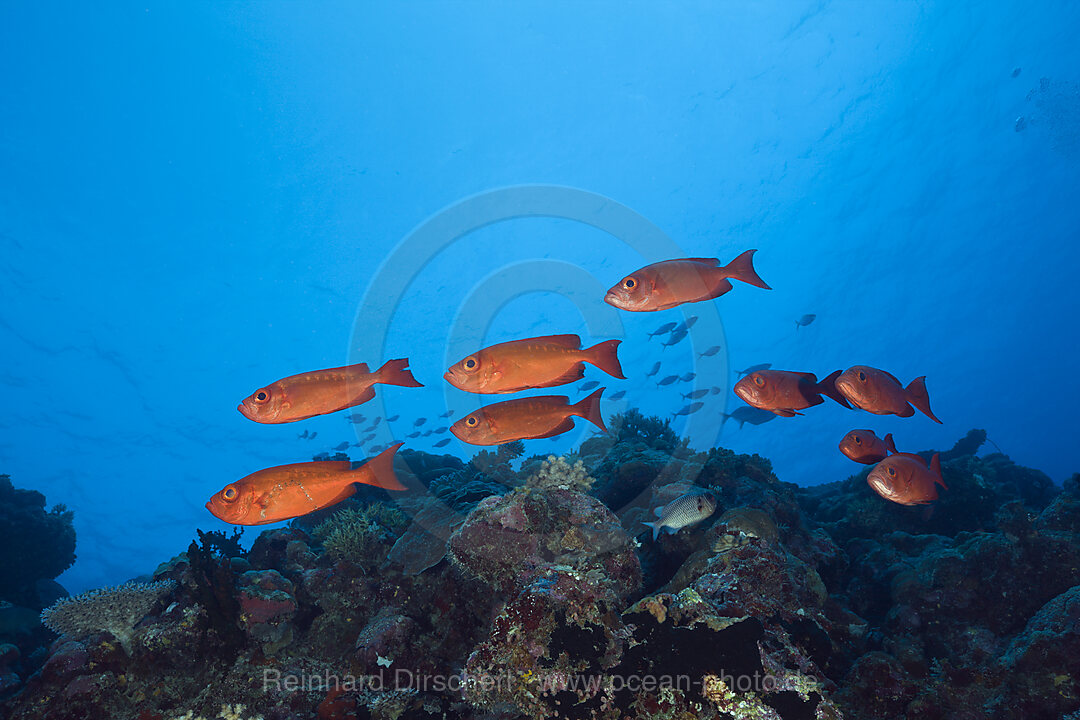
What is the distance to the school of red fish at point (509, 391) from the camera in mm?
3170

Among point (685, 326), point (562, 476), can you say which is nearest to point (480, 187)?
point (685, 326)

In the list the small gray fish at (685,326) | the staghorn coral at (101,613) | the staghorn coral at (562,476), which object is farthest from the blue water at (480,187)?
the staghorn coral at (101,613)

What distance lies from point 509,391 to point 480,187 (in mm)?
32510

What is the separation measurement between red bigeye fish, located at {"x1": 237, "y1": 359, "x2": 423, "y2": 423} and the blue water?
56.4ft

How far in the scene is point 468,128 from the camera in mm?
29266

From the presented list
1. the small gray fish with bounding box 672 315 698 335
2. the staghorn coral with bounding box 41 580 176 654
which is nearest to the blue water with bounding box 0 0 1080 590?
the small gray fish with bounding box 672 315 698 335

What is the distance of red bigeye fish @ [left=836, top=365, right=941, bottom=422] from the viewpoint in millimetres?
3906

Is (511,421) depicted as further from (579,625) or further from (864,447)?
(864,447)

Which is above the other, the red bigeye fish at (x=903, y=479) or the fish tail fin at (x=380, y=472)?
the fish tail fin at (x=380, y=472)

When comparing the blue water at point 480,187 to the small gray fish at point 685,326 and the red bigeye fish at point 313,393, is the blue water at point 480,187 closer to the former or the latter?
the small gray fish at point 685,326

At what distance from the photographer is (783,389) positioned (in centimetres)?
396

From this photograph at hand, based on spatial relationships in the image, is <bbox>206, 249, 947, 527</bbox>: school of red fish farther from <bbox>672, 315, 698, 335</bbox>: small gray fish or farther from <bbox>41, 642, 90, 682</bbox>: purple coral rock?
<bbox>672, 315, 698, 335</bbox>: small gray fish

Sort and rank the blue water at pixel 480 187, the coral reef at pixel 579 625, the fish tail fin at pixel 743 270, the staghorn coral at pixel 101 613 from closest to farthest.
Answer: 1. the coral reef at pixel 579 625
2. the fish tail fin at pixel 743 270
3. the staghorn coral at pixel 101 613
4. the blue water at pixel 480 187

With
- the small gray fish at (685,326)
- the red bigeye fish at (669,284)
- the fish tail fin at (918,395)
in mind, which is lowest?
the fish tail fin at (918,395)
